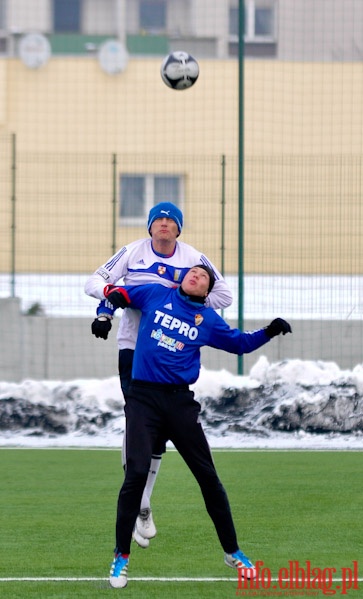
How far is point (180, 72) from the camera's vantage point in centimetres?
1425

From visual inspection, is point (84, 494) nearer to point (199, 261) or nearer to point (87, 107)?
point (199, 261)

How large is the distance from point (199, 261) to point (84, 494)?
300 centimetres

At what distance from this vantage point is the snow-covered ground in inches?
523

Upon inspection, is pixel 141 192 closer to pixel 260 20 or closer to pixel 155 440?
pixel 260 20

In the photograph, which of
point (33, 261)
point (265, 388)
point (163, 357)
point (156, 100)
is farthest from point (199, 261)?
point (156, 100)

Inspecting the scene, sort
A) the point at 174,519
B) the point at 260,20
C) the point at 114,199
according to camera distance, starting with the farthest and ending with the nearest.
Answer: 1. the point at 260,20
2. the point at 114,199
3. the point at 174,519

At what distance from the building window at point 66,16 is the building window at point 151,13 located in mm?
1908

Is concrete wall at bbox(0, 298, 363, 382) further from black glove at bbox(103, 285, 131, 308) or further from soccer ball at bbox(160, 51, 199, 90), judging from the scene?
black glove at bbox(103, 285, 131, 308)

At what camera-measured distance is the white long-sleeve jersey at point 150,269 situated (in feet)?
24.6

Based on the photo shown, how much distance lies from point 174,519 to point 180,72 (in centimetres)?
674

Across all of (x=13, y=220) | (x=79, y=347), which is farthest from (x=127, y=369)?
(x=13, y=220)

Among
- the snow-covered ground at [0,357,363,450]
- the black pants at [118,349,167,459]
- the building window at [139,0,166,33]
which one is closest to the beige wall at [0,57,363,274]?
the snow-covered ground at [0,357,363,450]

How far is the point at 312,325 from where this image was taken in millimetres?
15742

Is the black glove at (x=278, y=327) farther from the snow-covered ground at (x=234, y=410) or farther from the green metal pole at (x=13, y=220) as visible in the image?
the green metal pole at (x=13, y=220)
